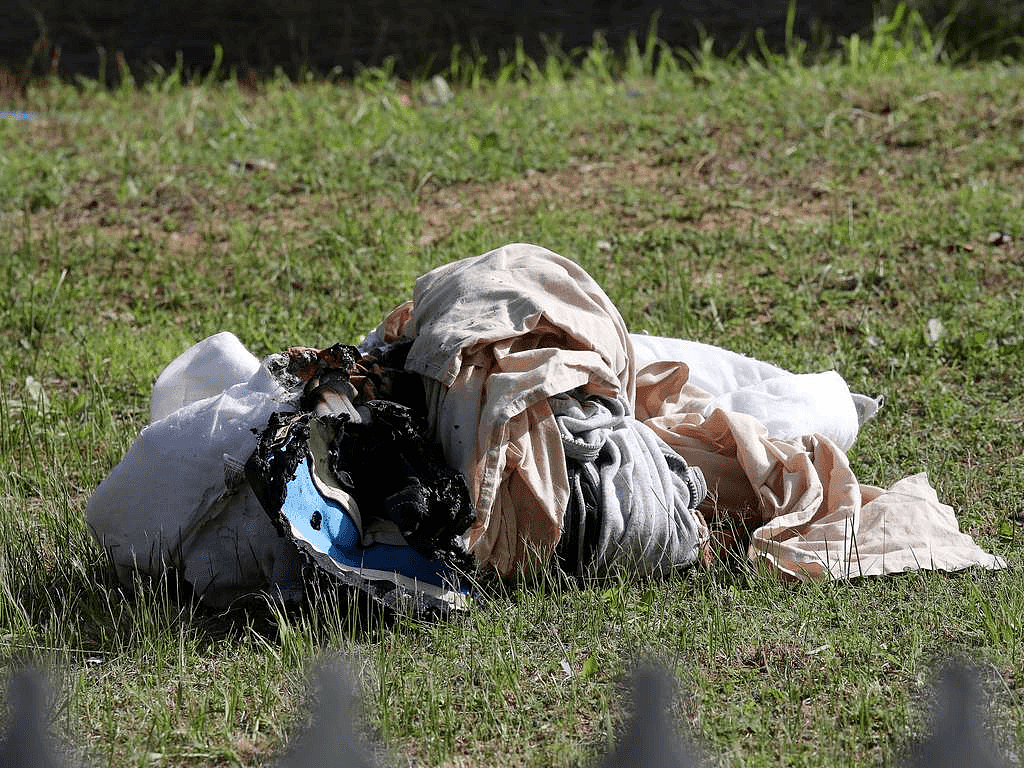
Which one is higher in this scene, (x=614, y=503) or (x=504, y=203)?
(x=614, y=503)

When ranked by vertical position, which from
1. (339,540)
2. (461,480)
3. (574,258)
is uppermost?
(461,480)

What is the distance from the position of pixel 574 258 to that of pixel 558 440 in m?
2.82

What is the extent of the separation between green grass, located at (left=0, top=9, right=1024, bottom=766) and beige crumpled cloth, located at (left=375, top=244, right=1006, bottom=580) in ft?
0.53

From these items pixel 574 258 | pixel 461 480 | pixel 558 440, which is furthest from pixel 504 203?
pixel 461 480

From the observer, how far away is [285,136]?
7.50 meters

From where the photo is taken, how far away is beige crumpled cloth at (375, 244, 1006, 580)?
333 centimetres

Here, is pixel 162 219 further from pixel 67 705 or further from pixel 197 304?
pixel 67 705

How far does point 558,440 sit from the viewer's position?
3352 millimetres

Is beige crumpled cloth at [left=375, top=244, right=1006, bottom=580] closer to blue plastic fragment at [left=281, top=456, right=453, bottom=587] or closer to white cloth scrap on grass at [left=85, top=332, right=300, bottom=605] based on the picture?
blue plastic fragment at [left=281, top=456, right=453, bottom=587]

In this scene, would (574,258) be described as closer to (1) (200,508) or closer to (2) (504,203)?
(2) (504,203)

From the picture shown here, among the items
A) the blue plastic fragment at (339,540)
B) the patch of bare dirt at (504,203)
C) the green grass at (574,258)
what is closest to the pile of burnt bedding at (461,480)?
the blue plastic fragment at (339,540)

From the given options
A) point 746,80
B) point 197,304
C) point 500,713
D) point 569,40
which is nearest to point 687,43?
Result: point 569,40

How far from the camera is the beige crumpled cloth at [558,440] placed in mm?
3330

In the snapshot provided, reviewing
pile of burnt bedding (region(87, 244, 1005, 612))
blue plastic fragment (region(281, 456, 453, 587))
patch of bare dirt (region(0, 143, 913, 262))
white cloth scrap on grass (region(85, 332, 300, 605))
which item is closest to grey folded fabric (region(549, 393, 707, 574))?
pile of burnt bedding (region(87, 244, 1005, 612))
